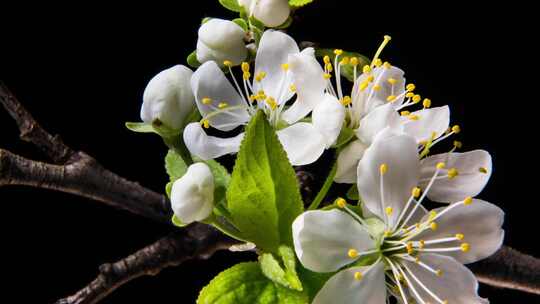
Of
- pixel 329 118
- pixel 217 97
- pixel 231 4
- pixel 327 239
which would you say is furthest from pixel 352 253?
pixel 231 4

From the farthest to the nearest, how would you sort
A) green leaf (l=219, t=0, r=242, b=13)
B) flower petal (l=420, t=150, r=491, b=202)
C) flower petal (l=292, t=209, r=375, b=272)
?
green leaf (l=219, t=0, r=242, b=13) → flower petal (l=420, t=150, r=491, b=202) → flower petal (l=292, t=209, r=375, b=272)

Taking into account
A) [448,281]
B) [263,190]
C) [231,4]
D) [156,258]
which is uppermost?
[231,4]

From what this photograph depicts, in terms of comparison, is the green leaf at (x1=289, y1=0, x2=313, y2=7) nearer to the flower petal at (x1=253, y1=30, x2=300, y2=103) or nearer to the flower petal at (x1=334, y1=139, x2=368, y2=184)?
the flower petal at (x1=253, y1=30, x2=300, y2=103)

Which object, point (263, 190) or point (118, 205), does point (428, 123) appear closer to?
point (263, 190)

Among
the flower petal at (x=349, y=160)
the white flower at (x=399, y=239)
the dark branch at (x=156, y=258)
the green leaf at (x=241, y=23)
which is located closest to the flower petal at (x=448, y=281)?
the white flower at (x=399, y=239)

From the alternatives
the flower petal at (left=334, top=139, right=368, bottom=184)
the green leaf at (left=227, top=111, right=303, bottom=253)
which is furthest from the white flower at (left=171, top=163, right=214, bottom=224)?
the flower petal at (left=334, top=139, right=368, bottom=184)

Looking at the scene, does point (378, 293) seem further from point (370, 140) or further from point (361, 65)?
point (361, 65)
